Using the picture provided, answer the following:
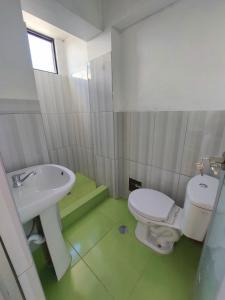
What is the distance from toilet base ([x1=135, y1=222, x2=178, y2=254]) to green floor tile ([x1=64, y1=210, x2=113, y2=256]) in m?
0.35

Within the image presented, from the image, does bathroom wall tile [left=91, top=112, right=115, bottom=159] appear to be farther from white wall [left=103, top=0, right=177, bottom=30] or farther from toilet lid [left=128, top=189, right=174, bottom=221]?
white wall [left=103, top=0, right=177, bottom=30]

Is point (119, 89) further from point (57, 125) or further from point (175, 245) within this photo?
point (175, 245)

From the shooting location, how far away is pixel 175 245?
1.29 m

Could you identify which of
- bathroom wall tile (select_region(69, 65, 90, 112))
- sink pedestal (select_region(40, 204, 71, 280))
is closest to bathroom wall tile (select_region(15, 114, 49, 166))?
sink pedestal (select_region(40, 204, 71, 280))

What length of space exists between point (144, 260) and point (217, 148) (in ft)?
3.78

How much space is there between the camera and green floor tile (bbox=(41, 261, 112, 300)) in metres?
0.96

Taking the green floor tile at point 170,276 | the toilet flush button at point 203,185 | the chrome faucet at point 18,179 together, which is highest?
the chrome faucet at point 18,179

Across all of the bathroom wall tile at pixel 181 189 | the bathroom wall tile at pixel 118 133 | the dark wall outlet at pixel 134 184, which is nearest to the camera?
the bathroom wall tile at pixel 181 189

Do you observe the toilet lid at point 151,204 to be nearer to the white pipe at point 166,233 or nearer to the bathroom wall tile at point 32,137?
the white pipe at point 166,233

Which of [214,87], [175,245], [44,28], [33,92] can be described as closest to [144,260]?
[175,245]

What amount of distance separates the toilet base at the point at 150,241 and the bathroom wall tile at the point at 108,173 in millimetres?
624

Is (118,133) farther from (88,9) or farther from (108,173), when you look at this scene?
Answer: (88,9)

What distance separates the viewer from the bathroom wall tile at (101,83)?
1.46 metres

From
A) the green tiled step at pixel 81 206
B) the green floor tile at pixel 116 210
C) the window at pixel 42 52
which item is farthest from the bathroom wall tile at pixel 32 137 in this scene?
the window at pixel 42 52
